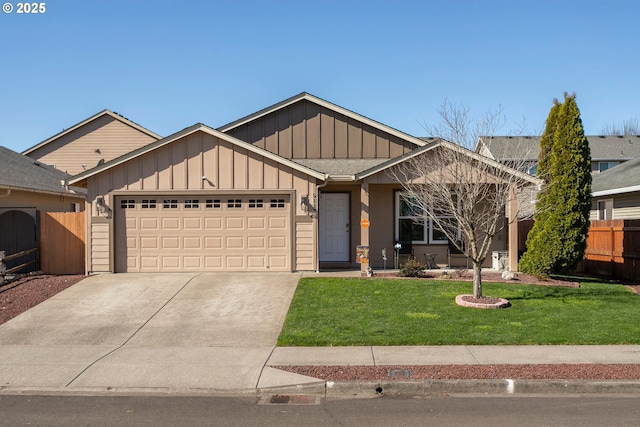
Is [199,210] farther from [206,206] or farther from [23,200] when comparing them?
[23,200]

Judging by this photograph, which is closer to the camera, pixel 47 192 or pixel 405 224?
pixel 405 224

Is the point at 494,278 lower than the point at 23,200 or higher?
lower

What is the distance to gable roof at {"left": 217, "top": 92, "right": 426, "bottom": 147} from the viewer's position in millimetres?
17719

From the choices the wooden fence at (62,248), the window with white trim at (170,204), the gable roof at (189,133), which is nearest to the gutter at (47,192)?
the wooden fence at (62,248)

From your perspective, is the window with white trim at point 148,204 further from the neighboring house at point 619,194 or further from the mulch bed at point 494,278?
the neighboring house at point 619,194

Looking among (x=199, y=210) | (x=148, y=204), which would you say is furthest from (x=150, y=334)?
(x=148, y=204)

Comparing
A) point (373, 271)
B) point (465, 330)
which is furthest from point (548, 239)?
point (465, 330)

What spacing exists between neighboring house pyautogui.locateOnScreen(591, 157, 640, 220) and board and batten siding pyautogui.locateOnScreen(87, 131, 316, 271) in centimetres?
988

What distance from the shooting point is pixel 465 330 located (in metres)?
9.45

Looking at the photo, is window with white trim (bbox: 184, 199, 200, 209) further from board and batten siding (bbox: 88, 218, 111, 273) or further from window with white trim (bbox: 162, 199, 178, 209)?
board and batten siding (bbox: 88, 218, 111, 273)

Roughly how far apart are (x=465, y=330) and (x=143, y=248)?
9.14 m

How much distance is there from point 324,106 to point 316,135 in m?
0.99

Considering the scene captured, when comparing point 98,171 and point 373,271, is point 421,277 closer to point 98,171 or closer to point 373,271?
point 373,271

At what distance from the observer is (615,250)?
16078 millimetres
